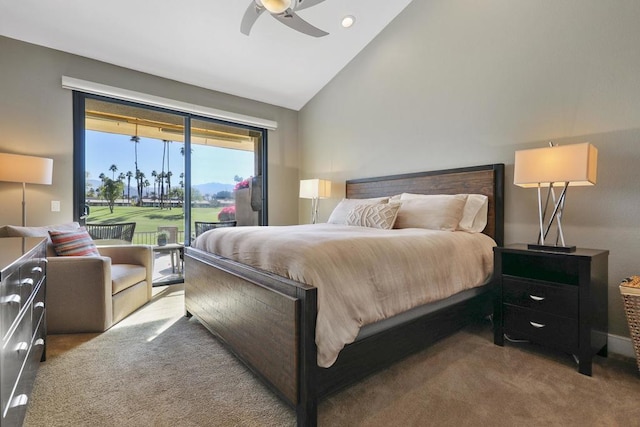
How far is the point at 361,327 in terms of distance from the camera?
65.1 inches

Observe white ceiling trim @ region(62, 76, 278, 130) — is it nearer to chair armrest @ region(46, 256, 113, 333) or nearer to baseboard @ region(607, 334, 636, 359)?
chair armrest @ region(46, 256, 113, 333)

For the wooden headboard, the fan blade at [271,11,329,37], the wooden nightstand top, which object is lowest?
the wooden nightstand top

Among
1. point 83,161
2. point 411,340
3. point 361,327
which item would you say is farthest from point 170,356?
point 83,161

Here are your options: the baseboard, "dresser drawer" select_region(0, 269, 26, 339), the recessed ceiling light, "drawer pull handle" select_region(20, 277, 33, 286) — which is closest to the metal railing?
"drawer pull handle" select_region(20, 277, 33, 286)

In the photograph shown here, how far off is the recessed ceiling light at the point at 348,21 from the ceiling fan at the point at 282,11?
83cm

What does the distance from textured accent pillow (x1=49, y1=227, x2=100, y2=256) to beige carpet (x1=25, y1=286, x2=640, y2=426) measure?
0.71m

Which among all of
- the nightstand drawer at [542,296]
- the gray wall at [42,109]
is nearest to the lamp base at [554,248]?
the nightstand drawer at [542,296]

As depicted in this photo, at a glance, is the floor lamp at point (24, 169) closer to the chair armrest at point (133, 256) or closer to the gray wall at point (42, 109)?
the gray wall at point (42, 109)

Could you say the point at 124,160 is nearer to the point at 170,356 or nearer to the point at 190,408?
the point at 170,356

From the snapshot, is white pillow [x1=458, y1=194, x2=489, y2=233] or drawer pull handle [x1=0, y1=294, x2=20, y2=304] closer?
drawer pull handle [x1=0, y1=294, x2=20, y2=304]

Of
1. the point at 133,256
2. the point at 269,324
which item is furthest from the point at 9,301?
the point at 133,256

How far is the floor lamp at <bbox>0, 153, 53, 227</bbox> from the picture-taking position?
8.99 ft

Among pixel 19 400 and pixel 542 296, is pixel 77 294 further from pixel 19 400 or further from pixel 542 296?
pixel 542 296

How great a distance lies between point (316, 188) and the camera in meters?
4.28
